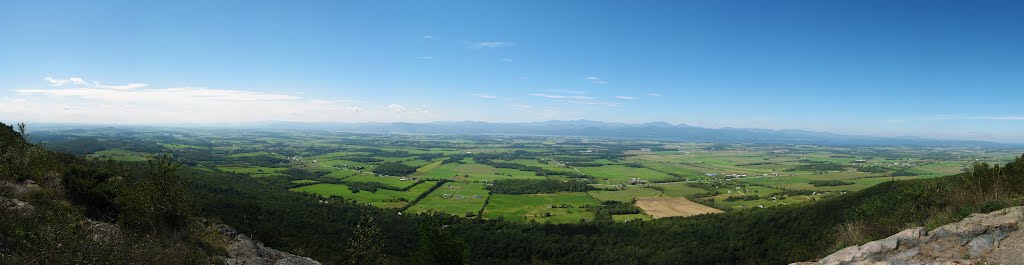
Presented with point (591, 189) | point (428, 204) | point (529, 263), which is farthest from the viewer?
point (591, 189)

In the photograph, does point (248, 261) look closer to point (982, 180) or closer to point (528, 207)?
point (982, 180)

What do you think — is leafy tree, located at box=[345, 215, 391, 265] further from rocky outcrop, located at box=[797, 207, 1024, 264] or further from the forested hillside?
rocky outcrop, located at box=[797, 207, 1024, 264]

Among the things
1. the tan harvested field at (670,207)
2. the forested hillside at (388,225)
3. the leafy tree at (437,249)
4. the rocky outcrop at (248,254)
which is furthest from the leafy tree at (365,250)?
the tan harvested field at (670,207)

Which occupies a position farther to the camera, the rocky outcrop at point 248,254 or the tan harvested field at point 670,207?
the tan harvested field at point 670,207

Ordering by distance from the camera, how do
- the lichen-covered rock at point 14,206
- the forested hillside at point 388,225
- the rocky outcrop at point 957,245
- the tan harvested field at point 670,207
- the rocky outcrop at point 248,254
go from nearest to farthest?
the rocky outcrop at point 957,245, the forested hillside at point 388,225, the lichen-covered rock at point 14,206, the rocky outcrop at point 248,254, the tan harvested field at point 670,207

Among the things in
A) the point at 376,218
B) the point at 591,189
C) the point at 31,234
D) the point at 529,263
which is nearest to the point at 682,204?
the point at 591,189

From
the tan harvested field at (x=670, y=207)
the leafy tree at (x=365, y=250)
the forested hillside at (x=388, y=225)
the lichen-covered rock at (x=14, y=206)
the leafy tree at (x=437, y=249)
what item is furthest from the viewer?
the tan harvested field at (x=670, y=207)

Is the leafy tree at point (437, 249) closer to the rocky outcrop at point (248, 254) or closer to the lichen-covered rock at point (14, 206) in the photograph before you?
the rocky outcrop at point (248, 254)

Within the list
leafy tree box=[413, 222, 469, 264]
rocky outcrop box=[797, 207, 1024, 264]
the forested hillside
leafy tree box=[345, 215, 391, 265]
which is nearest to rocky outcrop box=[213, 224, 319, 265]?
the forested hillside
